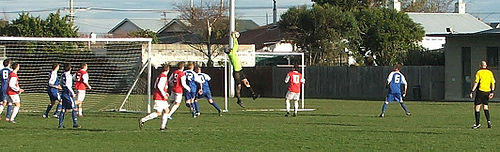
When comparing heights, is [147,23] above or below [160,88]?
above

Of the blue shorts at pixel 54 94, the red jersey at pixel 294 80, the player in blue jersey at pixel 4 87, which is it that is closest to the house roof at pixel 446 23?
the red jersey at pixel 294 80

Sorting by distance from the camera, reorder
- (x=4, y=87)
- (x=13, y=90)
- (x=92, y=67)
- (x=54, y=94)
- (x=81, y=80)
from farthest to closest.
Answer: (x=92, y=67) → (x=54, y=94) → (x=81, y=80) → (x=4, y=87) → (x=13, y=90)

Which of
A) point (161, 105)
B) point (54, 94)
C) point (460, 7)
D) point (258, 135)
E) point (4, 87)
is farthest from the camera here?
point (460, 7)

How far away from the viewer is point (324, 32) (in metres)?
56.0

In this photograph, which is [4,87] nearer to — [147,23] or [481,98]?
[481,98]

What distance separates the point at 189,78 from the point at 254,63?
107 feet

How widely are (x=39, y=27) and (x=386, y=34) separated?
22231 mm

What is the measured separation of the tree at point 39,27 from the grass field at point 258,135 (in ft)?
109

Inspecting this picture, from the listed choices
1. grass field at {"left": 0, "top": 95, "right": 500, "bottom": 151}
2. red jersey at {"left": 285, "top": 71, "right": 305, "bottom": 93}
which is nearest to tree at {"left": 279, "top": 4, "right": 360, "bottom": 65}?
red jersey at {"left": 285, "top": 71, "right": 305, "bottom": 93}

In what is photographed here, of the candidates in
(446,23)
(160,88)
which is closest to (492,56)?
(446,23)

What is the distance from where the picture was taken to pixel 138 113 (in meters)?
29.0

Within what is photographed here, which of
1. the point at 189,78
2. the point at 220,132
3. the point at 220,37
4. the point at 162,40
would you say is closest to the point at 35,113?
the point at 189,78

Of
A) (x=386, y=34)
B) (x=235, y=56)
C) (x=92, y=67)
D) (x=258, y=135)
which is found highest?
(x=386, y=34)

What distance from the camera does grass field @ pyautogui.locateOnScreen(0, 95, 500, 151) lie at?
634 inches
